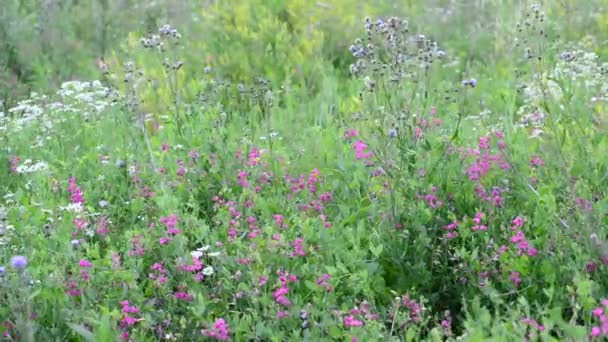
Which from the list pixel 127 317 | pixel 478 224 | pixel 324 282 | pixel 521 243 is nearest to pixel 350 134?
pixel 478 224

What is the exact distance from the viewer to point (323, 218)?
3434 mm

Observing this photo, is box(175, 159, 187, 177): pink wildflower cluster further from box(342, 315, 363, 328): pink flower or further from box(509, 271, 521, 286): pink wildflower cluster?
box(509, 271, 521, 286): pink wildflower cluster

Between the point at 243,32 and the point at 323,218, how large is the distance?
3402 mm

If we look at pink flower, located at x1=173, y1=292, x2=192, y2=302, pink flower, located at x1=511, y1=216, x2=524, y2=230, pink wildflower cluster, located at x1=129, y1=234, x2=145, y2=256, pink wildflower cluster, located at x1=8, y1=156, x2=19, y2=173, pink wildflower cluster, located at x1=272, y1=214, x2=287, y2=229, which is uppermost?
pink flower, located at x1=511, y1=216, x2=524, y2=230

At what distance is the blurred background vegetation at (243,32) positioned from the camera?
6.61 m

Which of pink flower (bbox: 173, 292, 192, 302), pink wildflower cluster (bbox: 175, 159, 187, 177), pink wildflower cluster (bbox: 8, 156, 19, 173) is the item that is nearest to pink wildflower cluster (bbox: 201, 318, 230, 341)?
pink flower (bbox: 173, 292, 192, 302)

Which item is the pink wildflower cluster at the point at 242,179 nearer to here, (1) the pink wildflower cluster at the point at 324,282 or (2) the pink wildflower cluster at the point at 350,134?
(2) the pink wildflower cluster at the point at 350,134

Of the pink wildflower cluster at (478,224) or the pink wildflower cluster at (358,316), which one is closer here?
the pink wildflower cluster at (358,316)

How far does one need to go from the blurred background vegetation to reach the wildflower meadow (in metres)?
0.83

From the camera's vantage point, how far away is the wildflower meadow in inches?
115

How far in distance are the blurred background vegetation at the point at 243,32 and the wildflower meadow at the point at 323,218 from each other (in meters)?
0.83

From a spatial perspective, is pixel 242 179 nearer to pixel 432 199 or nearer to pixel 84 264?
pixel 432 199

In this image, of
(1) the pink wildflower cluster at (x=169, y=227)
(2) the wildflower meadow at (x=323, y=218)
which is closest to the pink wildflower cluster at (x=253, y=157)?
(2) the wildflower meadow at (x=323, y=218)

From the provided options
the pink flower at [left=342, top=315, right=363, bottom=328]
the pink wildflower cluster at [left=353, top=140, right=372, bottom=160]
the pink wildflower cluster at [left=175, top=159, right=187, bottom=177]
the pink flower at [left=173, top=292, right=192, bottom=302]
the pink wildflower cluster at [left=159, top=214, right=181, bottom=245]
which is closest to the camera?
the pink flower at [left=342, top=315, right=363, bottom=328]
